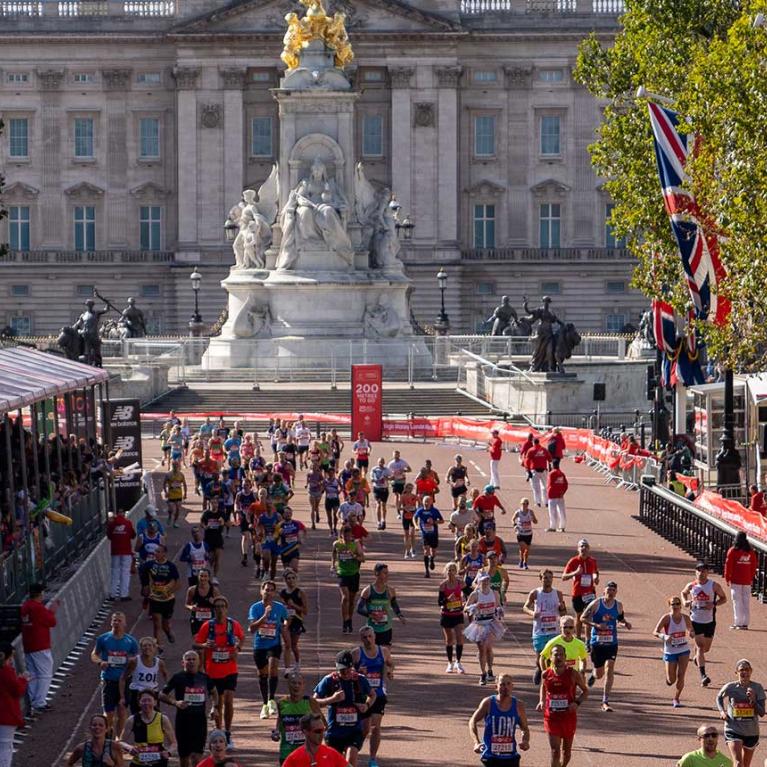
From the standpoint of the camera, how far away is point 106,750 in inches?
688

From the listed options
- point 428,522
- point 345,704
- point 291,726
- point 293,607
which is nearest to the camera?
point 291,726

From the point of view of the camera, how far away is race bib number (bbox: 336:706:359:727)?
19469mm

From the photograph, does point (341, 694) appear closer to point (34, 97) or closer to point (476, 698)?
point (476, 698)

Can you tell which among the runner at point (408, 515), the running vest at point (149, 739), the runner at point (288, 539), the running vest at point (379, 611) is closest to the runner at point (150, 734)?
the running vest at point (149, 739)

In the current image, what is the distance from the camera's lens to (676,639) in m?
24.0

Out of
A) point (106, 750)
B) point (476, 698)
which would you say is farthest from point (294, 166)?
point (106, 750)

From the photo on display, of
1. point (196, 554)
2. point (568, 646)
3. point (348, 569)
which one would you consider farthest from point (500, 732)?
point (196, 554)

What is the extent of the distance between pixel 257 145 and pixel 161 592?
85.0 metres

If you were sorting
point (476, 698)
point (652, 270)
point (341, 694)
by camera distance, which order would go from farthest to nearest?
point (652, 270) → point (476, 698) → point (341, 694)

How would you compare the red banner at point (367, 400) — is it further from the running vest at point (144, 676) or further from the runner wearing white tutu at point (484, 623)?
Answer: the running vest at point (144, 676)

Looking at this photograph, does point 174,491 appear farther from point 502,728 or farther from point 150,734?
point 502,728

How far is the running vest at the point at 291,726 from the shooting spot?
18844mm

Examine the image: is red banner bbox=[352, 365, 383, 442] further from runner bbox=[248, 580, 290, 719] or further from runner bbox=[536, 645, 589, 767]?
runner bbox=[536, 645, 589, 767]

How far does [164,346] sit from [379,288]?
901cm
